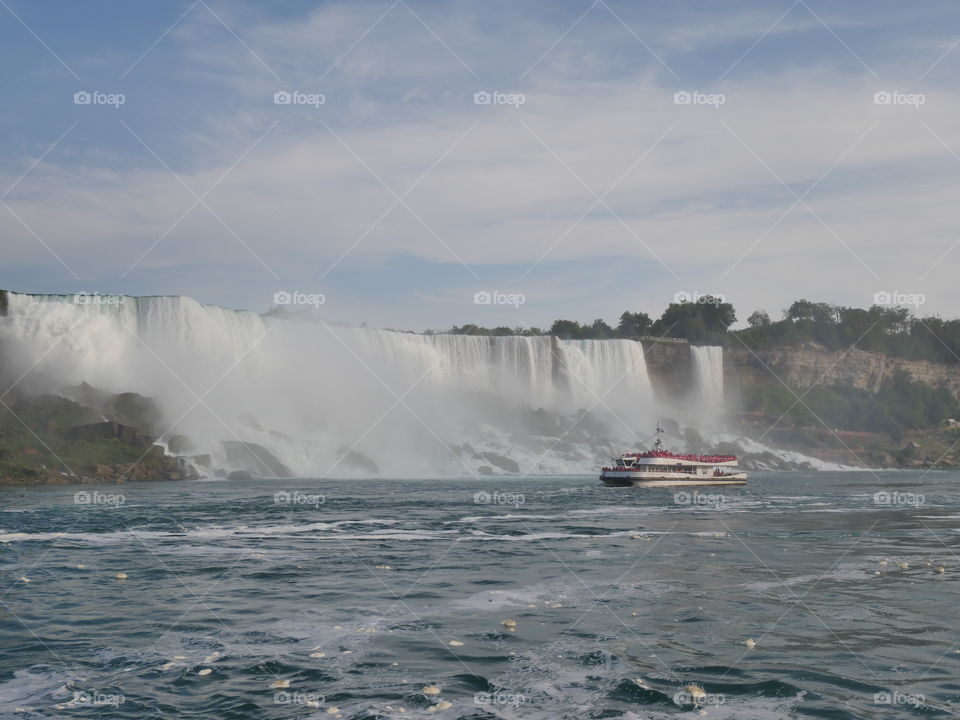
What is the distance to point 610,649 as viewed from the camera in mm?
12820

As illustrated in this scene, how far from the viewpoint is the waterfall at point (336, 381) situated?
65.5 m

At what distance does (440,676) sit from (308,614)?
15.5 feet

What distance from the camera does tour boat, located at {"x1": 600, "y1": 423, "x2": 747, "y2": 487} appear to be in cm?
6172

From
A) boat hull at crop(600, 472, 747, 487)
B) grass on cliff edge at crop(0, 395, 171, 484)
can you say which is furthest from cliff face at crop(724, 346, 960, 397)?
grass on cliff edge at crop(0, 395, 171, 484)

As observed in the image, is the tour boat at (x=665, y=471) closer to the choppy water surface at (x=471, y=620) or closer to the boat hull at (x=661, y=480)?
the boat hull at (x=661, y=480)

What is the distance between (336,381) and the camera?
8300 centimetres

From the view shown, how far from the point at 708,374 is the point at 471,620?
374 feet

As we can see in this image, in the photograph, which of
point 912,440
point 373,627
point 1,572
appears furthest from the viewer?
point 912,440

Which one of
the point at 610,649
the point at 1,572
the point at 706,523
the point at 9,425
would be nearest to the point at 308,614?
the point at 610,649

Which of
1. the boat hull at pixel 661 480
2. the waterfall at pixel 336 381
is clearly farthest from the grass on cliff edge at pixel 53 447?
the boat hull at pixel 661 480

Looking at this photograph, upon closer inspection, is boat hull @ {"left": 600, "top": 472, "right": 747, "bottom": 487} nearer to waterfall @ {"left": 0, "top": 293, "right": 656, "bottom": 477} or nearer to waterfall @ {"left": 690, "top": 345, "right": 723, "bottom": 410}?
waterfall @ {"left": 0, "top": 293, "right": 656, "bottom": 477}

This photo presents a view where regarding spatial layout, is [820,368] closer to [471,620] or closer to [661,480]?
[661,480]

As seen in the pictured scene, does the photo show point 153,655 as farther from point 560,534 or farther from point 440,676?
point 560,534

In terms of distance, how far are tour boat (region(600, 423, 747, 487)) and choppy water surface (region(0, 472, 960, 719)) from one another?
30.0m
